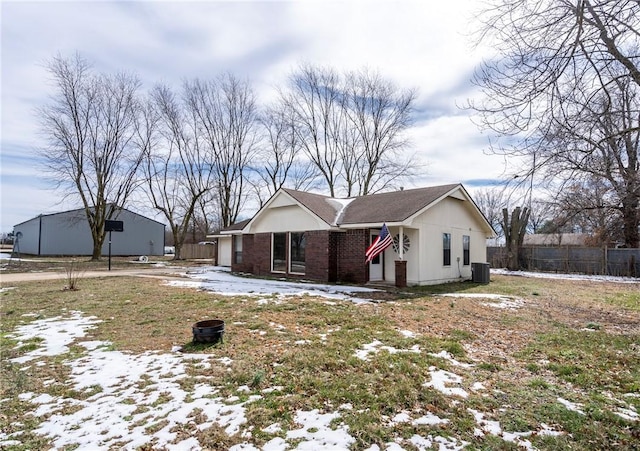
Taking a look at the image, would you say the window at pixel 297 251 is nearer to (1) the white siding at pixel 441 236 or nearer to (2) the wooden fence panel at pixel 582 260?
(1) the white siding at pixel 441 236

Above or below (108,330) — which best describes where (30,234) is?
above

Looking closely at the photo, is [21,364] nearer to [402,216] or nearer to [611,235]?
[402,216]

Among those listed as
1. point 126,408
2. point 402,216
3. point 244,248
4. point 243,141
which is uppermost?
point 243,141

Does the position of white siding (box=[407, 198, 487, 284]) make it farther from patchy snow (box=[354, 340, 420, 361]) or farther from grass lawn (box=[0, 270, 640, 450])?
patchy snow (box=[354, 340, 420, 361])

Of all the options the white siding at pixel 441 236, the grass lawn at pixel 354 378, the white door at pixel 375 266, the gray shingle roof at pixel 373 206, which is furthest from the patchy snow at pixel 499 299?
the white door at pixel 375 266

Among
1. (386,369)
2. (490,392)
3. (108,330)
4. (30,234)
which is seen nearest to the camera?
(490,392)

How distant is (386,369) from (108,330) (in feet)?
17.7

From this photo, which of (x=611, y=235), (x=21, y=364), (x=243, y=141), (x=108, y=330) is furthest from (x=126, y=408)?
(x=243, y=141)

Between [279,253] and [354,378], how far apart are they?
12772 millimetres

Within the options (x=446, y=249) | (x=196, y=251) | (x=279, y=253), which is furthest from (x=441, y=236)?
(x=196, y=251)

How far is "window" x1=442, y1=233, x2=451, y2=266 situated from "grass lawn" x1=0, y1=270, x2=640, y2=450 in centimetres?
674

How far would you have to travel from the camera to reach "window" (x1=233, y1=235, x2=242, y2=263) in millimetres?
19697

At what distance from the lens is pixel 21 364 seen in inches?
206

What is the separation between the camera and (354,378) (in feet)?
14.8
